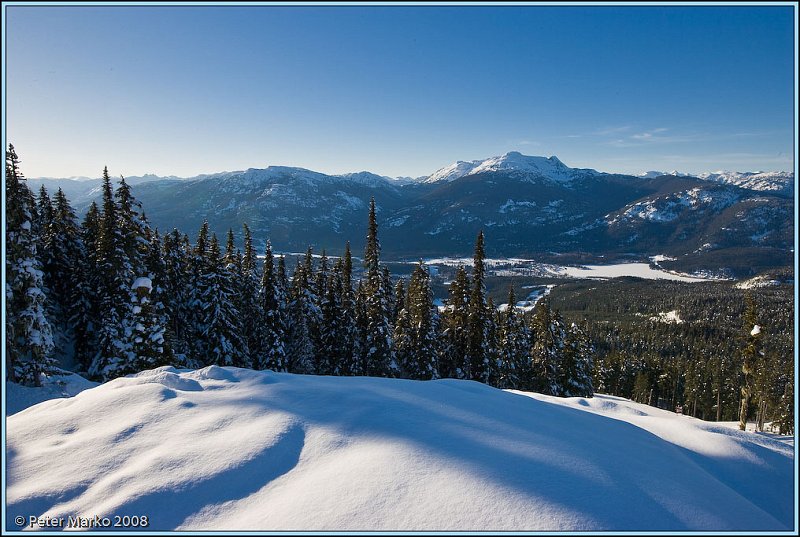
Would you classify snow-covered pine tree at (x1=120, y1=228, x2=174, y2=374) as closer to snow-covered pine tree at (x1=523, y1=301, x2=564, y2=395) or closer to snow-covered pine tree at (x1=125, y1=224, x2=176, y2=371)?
snow-covered pine tree at (x1=125, y1=224, x2=176, y2=371)

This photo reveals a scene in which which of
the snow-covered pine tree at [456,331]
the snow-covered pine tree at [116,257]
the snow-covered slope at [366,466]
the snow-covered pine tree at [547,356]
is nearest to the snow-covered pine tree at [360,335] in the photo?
the snow-covered pine tree at [456,331]

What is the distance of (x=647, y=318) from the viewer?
18688 cm

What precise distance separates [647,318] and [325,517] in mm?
224809

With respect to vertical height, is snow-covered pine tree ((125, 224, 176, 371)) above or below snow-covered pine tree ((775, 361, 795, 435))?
above

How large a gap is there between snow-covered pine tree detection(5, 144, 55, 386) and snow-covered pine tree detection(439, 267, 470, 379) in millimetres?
26956

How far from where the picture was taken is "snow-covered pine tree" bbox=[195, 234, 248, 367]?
2712 centimetres

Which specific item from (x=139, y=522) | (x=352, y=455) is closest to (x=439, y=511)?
(x=352, y=455)

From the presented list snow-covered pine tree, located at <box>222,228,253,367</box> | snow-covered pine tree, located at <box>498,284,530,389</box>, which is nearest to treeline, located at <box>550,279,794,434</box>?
snow-covered pine tree, located at <box>498,284,530,389</box>

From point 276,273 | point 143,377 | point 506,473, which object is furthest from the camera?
point 276,273

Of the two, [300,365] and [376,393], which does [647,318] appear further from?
[376,393]

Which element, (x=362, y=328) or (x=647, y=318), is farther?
(x=647, y=318)

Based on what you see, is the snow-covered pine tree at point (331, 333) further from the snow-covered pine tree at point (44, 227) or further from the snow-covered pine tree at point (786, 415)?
the snow-covered pine tree at point (786, 415)

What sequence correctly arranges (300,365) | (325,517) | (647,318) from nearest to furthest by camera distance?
1. (325,517)
2. (300,365)
3. (647,318)

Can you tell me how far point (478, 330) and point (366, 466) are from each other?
2690cm
